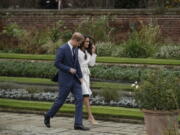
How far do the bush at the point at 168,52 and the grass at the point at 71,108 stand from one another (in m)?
5.80

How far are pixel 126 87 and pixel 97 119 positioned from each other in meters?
3.09

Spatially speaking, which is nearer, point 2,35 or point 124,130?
point 124,130

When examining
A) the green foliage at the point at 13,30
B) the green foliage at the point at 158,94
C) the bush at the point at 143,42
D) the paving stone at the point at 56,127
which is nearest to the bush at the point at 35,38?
the green foliage at the point at 13,30

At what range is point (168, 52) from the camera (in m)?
19.8

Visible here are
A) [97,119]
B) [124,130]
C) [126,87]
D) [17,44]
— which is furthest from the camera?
[17,44]

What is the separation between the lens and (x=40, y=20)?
952 inches

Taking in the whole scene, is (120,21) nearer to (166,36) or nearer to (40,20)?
(166,36)

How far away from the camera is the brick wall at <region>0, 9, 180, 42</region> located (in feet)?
71.2

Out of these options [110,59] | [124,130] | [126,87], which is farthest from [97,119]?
[110,59]

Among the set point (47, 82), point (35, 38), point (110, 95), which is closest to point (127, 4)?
point (35, 38)

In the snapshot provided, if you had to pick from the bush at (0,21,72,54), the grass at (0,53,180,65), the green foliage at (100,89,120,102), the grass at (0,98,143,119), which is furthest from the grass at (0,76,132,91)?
the bush at (0,21,72,54)

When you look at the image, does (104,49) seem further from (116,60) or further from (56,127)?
(56,127)

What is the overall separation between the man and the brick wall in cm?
982

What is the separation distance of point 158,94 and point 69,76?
2296 millimetres
